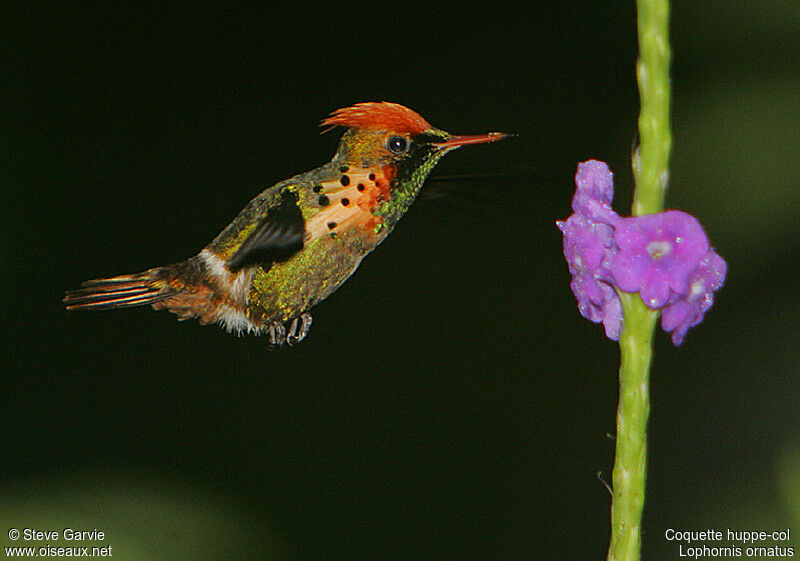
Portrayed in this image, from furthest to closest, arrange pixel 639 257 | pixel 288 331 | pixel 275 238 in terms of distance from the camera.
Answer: pixel 288 331 → pixel 275 238 → pixel 639 257

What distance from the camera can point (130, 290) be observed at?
30.9 inches

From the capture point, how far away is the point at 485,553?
118 cm

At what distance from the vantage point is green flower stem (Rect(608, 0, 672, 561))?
1.57 ft

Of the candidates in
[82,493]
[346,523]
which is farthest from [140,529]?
[346,523]

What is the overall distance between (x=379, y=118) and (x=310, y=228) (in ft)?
0.48

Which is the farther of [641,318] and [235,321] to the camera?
[235,321]

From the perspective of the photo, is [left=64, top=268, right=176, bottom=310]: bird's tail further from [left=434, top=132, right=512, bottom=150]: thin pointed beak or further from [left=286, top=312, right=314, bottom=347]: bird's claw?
[left=434, top=132, right=512, bottom=150]: thin pointed beak

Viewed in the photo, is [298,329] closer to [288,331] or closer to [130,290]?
[288,331]

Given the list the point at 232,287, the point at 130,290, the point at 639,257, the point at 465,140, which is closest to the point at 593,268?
the point at 639,257

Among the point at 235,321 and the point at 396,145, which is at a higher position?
the point at 396,145

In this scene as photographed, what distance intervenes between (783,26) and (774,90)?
0.13 meters

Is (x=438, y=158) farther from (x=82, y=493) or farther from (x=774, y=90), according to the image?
(x=774, y=90)

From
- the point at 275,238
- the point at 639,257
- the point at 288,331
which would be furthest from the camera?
the point at 288,331

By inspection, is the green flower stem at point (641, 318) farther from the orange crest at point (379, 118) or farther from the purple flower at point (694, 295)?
the orange crest at point (379, 118)
